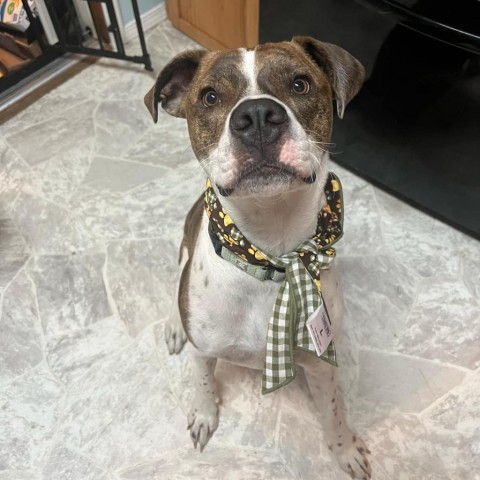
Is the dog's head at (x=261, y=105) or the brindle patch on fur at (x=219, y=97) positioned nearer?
the dog's head at (x=261, y=105)

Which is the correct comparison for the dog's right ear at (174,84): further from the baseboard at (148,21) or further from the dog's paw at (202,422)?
the baseboard at (148,21)

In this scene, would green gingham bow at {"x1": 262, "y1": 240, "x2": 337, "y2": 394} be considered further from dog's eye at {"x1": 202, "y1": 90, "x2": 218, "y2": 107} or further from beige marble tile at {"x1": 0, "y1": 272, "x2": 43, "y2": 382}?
beige marble tile at {"x1": 0, "y1": 272, "x2": 43, "y2": 382}

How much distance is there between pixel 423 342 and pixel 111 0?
2.78 metres

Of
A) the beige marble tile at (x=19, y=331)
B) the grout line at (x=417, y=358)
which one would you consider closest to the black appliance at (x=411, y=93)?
the grout line at (x=417, y=358)

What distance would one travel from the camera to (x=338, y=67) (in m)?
1.54

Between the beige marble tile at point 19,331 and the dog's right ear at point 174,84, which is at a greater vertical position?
the dog's right ear at point 174,84

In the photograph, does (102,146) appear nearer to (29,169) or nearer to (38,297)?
(29,169)

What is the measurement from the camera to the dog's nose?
1.22 metres

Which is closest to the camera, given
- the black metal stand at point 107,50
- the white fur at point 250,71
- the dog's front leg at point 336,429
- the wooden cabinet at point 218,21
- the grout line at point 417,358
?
the white fur at point 250,71

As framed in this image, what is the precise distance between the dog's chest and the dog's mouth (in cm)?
36

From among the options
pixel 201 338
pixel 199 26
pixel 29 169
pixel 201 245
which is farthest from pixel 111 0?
pixel 201 338

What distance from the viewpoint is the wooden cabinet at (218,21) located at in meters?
3.18

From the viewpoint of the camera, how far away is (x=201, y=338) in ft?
5.61

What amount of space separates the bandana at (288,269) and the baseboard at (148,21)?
9.05 feet
